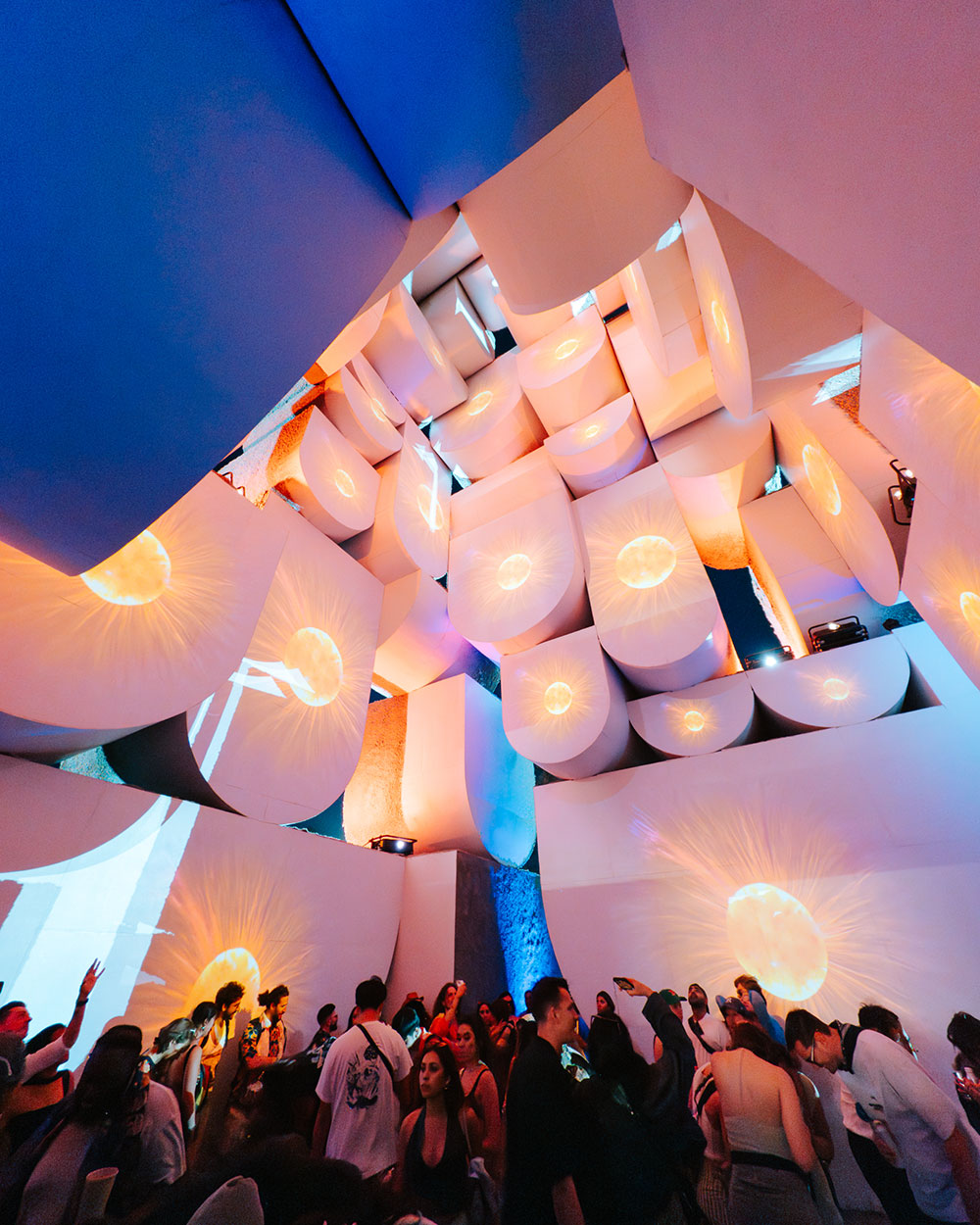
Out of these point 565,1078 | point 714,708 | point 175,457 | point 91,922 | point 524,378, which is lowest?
point 565,1078

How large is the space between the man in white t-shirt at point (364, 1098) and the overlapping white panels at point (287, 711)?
259cm

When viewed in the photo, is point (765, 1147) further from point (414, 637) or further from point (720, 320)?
point (414, 637)

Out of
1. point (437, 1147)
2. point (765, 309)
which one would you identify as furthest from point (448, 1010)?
point (765, 309)

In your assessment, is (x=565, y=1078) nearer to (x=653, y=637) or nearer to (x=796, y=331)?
(x=796, y=331)

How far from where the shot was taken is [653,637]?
605 centimetres

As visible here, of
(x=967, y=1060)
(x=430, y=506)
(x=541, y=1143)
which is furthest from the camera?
(x=430, y=506)

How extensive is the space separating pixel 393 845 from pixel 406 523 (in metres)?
4.44

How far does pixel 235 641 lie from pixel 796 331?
4.63m

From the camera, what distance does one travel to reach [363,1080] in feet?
8.17

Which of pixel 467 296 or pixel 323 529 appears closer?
pixel 323 529

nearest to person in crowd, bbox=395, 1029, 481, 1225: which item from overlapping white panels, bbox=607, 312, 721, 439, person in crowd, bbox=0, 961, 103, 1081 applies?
person in crowd, bbox=0, 961, 103, 1081

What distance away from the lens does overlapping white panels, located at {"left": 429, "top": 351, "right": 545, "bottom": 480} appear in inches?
325

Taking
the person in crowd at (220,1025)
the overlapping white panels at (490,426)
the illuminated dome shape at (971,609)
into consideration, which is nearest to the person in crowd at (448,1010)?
the person in crowd at (220,1025)

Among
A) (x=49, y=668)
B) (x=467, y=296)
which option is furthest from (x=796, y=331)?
(x=467, y=296)
